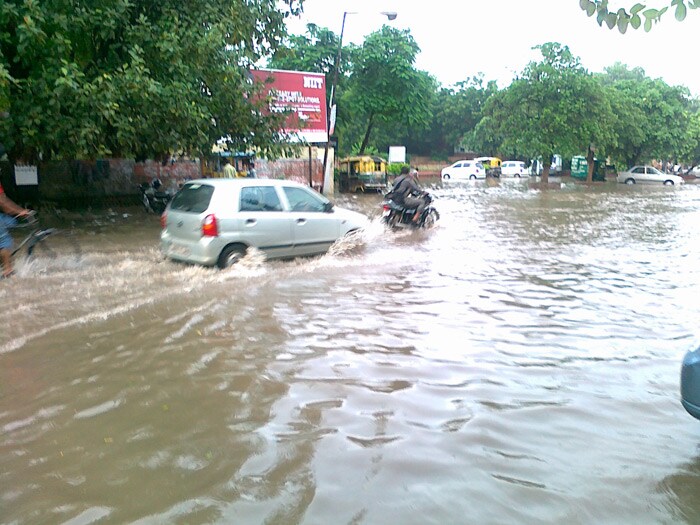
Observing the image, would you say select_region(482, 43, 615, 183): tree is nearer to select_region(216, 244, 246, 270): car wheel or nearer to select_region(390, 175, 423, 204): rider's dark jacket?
select_region(390, 175, 423, 204): rider's dark jacket

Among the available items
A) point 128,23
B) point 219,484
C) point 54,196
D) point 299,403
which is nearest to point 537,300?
point 299,403

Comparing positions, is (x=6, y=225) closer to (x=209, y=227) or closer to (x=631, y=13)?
(x=209, y=227)

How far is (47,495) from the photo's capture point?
10.6 ft

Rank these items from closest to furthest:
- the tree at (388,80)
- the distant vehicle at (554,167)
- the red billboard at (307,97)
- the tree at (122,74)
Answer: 1. the tree at (122,74)
2. the red billboard at (307,97)
3. the tree at (388,80)
4. the distant vehicle at (554,167)

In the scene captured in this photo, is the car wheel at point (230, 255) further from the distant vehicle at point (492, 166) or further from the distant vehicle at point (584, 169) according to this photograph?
the distant vehicle at point (584, 169)

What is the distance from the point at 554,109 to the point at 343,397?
117ft

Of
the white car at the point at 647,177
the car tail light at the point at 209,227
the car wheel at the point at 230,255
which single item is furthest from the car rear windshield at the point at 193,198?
the white car at the point at 647,177

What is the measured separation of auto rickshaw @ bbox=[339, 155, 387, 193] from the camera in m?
31.5

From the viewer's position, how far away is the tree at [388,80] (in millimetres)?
35188

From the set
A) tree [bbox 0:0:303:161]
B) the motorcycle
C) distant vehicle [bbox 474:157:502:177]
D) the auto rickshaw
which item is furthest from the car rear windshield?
distant vehicle [bbox 474:157:502:177]

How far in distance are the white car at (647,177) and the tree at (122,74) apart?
125ft

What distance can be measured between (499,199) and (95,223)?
55.7ft

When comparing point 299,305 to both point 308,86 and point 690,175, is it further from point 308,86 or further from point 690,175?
point 690,175

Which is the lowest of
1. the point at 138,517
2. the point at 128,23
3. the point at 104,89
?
the point at 138,517
